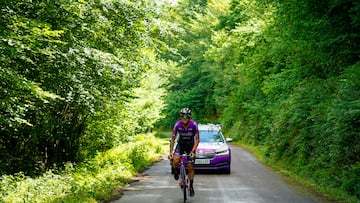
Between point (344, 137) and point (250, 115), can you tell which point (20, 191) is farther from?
point (250, 115)

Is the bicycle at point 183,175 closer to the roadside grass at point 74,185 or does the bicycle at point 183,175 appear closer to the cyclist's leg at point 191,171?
the cyclist's leg at point 191,171

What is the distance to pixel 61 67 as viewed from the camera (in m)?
11.4

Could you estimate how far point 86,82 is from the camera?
1230 cm

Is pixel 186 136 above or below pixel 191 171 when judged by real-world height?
above

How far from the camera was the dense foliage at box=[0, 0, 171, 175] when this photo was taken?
973 cm

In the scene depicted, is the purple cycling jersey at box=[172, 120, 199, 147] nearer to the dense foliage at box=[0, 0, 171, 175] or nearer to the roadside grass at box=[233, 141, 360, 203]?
the dense foliage at box=[0, 0, 171, 175]

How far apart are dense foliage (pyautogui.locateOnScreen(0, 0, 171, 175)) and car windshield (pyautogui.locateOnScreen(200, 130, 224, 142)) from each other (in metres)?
3.32

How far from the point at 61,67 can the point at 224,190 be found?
17.5ft

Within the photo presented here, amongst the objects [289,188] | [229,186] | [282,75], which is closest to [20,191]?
[229,186]

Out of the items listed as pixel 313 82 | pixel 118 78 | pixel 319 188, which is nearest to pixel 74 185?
pixel 118 78

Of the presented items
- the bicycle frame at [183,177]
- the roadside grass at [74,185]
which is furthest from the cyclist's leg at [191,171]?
the roadside grass at [74,185]

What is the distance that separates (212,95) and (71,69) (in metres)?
47.7

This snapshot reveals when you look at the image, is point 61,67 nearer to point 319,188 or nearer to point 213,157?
point 213,157

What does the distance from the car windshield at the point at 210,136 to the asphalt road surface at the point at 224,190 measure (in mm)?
1362
